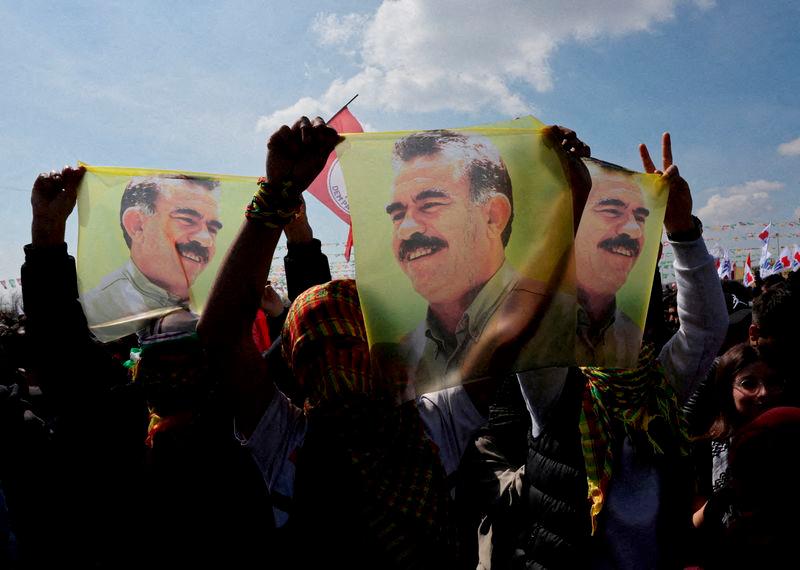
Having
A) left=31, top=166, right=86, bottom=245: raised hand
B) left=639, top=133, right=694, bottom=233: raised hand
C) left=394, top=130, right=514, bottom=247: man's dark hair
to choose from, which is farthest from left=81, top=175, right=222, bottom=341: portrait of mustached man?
left=639, top=133, right=694, bottom=233: raised hand

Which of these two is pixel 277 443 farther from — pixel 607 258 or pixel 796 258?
pixel 796 258

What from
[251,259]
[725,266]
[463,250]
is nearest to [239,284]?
[251,259]

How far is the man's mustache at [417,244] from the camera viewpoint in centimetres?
126

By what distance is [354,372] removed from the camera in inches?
50.5

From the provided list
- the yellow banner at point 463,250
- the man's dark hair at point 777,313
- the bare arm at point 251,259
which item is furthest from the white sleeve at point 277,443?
the man's dark hair at point 777,313

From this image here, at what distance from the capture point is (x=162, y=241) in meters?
1.97

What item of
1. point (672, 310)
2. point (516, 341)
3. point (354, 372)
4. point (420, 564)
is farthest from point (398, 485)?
point (672, 310)

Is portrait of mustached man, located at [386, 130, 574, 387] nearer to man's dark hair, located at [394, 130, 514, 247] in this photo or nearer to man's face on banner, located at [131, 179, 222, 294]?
man's dark hair, located at [394, 130, 514, 247]

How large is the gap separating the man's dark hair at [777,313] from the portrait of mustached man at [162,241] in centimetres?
273

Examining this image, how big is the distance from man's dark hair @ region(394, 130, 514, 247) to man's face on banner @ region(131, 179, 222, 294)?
968 mm

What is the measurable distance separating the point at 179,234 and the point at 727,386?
2.58 m

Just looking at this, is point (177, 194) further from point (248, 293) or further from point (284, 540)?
point (284, 540)

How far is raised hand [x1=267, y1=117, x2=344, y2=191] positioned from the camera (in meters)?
1.15

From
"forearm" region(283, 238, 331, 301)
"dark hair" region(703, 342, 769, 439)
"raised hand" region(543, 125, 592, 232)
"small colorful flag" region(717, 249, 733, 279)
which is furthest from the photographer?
"small colorful flag" region(717, 249, 733, 279)
